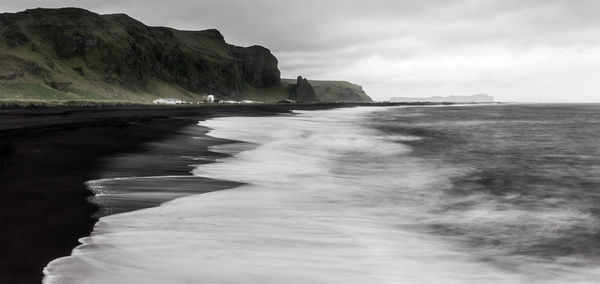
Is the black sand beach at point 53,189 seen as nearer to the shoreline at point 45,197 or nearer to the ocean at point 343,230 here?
the shoreline at point 45,197

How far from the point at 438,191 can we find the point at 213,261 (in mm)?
10897

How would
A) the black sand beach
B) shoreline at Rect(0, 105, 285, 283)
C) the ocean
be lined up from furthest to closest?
the ocean
the black sand beach
shoreline at Rect(0, 105, 285, 283)

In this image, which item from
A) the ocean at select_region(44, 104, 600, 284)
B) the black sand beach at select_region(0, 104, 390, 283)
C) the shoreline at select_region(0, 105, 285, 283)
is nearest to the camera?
the shoreline at select_region(0, 105, 285, 283)

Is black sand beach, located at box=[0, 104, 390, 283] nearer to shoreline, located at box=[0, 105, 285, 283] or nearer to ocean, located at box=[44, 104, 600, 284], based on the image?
shoreline, located at box=[0, 105, 285, 283]

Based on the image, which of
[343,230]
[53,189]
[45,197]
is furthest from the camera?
[53,189]

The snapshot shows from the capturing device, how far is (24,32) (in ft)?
569

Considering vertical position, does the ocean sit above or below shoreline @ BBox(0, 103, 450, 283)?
below

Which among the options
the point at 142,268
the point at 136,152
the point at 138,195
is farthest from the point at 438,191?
the point at 136,152

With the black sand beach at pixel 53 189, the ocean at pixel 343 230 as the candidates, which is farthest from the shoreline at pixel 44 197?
the ocean at pixel 343 230

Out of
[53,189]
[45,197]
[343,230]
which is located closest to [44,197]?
[45,197]

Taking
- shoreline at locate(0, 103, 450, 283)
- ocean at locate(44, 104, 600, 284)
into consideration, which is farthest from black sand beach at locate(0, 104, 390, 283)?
ocean at locate(44, 104, 600, 284)

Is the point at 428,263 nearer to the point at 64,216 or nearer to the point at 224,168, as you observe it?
the point at 64,216

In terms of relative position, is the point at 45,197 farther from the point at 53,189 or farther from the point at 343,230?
the point at 343,230

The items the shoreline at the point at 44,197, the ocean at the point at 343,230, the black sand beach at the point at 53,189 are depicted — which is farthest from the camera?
the ocean at the point at 343,230
